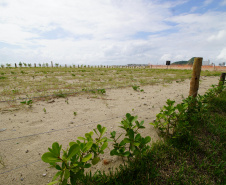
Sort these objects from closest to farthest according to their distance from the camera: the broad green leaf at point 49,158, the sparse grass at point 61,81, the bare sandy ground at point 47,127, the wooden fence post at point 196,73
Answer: the broad green leaf at point 49,158 < the bare sandy ground at point 47,127 < the wooden fence post at point 196,73 < the sparse grass at point 61,81

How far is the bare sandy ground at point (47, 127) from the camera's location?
1810mm

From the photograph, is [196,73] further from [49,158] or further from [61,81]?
[61,81]

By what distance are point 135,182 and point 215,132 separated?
2006 millimetres

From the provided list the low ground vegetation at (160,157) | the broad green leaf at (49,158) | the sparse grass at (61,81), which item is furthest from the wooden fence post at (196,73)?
the sparse grass at (61,81)

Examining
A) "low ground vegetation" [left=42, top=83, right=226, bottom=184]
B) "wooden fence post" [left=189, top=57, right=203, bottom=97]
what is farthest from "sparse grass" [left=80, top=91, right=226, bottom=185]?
"wooden fence post" [left=189, top=57, right=203, bottom=97]

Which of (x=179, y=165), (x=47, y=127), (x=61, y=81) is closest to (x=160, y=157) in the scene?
(x=179, y=165)

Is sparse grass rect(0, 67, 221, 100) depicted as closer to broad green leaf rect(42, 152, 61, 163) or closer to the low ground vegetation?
the low ground vegetation

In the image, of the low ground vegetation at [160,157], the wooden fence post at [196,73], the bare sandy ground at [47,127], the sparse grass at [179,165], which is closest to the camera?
the low ground vegetation at [160,157]

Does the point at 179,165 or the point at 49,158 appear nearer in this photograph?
the point at 49,158

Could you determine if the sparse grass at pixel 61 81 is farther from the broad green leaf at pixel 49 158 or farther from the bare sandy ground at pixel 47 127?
the broad green leaf at pixel 49 158

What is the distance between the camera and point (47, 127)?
2877 millimetres

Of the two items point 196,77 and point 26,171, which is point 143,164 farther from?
point 196,77

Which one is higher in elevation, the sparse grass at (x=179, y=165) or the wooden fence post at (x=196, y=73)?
the wooden fence post at (x=196, y=73)

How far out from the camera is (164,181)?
1663 millimetres
